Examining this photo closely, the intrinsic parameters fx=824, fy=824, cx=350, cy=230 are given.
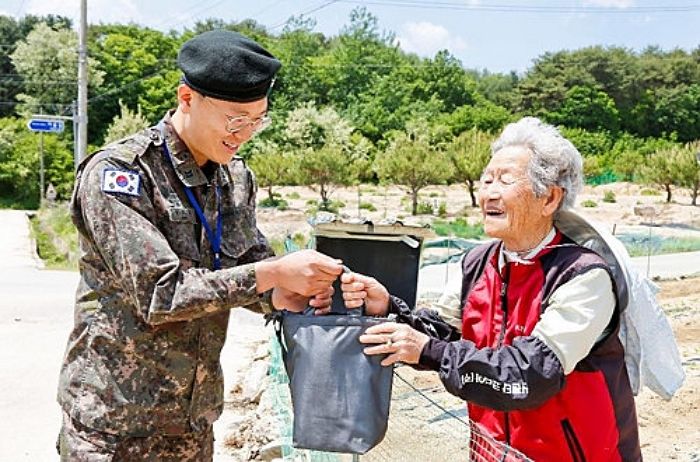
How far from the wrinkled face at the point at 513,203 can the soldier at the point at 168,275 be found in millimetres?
524

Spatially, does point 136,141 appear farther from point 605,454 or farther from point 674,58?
point 674,58

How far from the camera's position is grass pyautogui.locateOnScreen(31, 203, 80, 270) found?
18.3 metres

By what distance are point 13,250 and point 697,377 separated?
1616cm

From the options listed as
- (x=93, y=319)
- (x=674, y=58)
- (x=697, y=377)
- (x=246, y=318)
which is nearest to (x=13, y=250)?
(x=246, y=318)

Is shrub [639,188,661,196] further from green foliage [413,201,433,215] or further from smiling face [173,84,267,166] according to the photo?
smiling face [173,84,267,166]

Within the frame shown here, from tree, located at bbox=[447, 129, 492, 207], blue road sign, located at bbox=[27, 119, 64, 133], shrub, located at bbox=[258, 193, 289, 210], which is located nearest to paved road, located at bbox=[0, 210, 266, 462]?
blue road sign, located at bbox=[27, 119, 64, 133]

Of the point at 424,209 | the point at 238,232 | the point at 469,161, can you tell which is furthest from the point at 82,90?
the point at 469,161

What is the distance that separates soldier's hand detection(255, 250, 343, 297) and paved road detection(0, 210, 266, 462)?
359cm

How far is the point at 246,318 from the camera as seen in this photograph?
32.1 ft

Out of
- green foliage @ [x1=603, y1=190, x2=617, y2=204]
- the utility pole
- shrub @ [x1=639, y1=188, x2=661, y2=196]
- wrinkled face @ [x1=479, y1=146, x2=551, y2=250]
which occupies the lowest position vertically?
green foliage @ [x1=603, y1=190, x2=617, y2=204]

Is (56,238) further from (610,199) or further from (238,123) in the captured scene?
(610,199)

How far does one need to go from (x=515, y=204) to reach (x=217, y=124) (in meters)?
0.82

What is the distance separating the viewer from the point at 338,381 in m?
2.04

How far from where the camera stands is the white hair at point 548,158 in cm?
221
